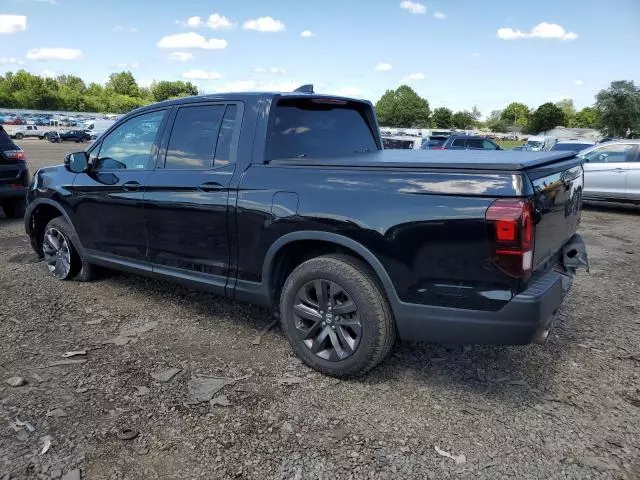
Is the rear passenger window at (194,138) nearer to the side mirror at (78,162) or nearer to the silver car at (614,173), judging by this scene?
the side mirror at (78,162)

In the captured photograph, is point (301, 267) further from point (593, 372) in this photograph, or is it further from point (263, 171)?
point (593, 372)

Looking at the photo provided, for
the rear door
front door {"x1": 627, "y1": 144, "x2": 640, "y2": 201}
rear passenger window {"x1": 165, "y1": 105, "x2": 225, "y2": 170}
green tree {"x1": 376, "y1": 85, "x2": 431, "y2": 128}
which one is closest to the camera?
rear passenger window {"x1": 165, "y1": 105, "x2": 225, "y2": 170}

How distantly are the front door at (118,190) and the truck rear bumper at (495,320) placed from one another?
2.39 meters

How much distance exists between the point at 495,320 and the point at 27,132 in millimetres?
58615

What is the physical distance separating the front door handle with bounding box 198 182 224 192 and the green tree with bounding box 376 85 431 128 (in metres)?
131

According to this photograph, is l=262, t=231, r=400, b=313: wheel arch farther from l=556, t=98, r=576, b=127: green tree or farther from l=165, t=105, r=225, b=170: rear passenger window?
l=556, t=98, r=576, b=127: green tree

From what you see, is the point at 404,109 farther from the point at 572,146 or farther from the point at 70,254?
the point at 70,254

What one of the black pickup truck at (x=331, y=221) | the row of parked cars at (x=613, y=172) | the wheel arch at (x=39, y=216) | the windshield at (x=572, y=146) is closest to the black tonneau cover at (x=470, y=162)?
the black pickup truck at (x=331, y=221)

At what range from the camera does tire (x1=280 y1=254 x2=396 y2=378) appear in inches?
121

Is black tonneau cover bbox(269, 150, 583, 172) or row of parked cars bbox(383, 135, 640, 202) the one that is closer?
black tonneau cover bbox(269, 150, 583, 172)

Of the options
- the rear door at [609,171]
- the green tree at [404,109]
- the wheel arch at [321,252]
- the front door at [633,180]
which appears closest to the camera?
the wheel arch at [321,252]

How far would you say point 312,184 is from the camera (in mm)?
3211

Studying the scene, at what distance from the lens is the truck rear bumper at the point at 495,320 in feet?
8.80

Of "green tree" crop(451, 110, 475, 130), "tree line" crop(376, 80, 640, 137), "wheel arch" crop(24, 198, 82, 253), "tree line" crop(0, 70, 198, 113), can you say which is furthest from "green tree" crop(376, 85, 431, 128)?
"wheel arch" crop(24, 198, 82, 253)
